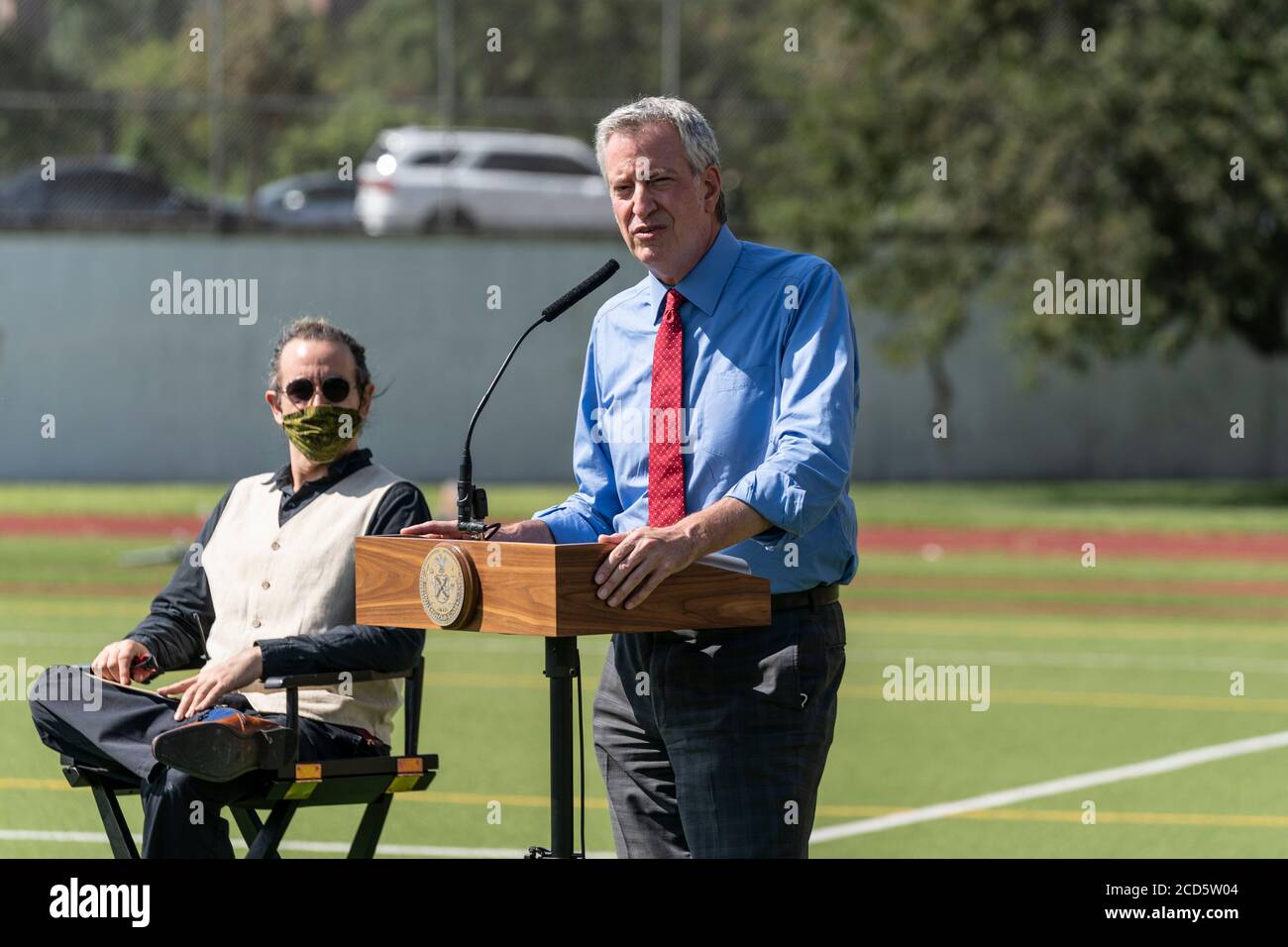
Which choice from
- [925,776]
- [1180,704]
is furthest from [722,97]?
[925,776]

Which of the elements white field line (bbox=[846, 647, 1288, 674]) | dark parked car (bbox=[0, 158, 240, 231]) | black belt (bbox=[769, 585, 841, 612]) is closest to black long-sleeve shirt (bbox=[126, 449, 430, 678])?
black belt (bbox=[769, 585, 841, 612])

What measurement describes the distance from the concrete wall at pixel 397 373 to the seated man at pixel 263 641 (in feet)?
83.7

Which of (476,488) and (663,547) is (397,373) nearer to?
(476,488)

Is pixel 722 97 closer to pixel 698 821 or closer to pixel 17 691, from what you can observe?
pixel 17 691

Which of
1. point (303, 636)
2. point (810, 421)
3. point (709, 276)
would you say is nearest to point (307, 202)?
point (303, 636)

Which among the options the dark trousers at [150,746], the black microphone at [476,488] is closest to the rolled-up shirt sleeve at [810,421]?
the black microphone at [476,488]

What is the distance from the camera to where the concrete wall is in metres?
32.5

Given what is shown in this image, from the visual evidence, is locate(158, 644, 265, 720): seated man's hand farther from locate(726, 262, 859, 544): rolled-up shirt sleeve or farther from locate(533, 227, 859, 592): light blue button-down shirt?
locate(726, 262, 859, 544): rolled-up shirt sleeve

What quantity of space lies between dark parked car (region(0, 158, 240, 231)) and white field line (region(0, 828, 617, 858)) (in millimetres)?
26370

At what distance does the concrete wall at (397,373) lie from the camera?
3253 centimetres

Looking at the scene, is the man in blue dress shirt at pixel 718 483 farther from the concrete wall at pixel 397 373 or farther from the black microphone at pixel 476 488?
the concrete wall at pixel 397 373

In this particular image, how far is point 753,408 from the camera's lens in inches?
171

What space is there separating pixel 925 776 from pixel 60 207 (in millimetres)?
26682

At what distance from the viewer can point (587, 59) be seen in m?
35.3
